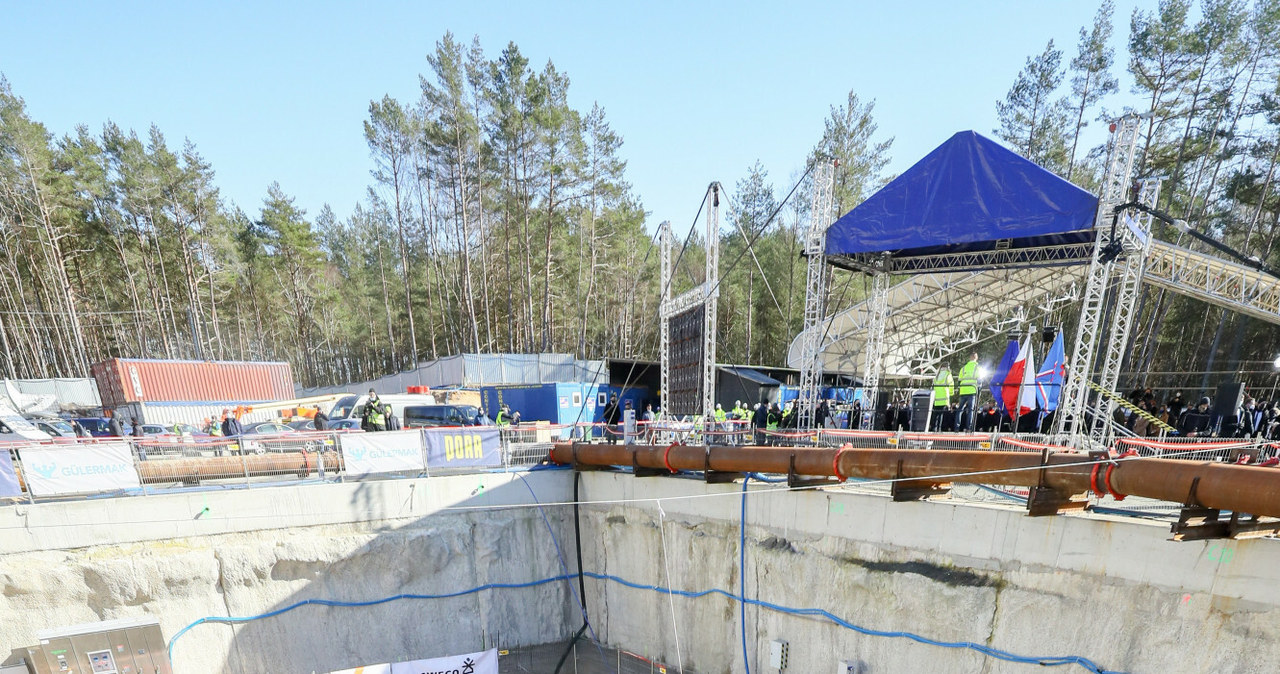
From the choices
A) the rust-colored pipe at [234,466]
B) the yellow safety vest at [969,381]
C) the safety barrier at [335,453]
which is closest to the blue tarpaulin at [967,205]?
the yellow safety vest at [969,381]

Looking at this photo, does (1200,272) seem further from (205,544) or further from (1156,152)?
(205,544)

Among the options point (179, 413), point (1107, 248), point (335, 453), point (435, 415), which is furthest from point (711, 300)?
point (179, 413)

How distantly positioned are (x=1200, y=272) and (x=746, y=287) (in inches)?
1072

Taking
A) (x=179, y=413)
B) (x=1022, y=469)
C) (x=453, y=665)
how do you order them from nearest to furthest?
(x=1022, y=469) < (x=453, y=665) < (x=179, y=413)

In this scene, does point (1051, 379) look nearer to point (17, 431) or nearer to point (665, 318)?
point (665, 318)

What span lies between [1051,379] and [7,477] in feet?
62.1

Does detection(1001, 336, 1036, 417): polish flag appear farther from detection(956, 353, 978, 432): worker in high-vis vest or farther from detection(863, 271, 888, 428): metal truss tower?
detection(863, 271, 888, 428): metal truss tower

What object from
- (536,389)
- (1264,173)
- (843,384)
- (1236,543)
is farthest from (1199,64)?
(536,389)

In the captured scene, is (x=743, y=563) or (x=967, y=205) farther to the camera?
(x=967, y=205)

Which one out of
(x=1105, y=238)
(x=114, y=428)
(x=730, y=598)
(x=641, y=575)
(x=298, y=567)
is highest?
(x=1105, y=238)

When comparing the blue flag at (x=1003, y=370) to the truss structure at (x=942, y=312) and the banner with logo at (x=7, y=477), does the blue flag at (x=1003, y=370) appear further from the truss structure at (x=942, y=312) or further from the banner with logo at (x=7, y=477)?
the banner with logo at (x=7, y=477)

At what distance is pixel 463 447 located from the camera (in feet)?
38.8

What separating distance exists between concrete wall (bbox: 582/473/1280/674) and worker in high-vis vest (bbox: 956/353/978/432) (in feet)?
→ 20.4

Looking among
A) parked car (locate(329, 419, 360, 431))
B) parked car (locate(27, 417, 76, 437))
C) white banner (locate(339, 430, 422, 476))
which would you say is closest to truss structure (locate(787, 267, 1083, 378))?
white banner (locate(339, 430, 422, 476))
